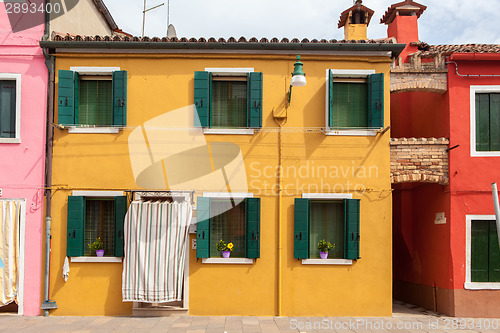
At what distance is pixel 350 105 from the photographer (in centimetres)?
1000

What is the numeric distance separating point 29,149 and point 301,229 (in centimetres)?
616

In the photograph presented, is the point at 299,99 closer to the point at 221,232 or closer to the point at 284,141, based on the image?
the point at 284,141

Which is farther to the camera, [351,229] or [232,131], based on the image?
[232,131]

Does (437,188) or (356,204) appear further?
(437,188)

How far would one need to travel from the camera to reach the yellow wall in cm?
948

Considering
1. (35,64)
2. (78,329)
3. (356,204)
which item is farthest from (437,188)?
(35,64)

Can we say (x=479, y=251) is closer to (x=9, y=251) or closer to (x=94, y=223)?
(x=94, y=223)

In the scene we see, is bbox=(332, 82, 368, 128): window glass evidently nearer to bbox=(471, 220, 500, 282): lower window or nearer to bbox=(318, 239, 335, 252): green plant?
bbox=(318, 239, 335, 252): green plant

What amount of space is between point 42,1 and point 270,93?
547 cm

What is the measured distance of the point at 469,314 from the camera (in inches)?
377

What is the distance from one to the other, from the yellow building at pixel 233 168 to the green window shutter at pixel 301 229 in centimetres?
3

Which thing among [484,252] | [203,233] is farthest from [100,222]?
[484,252]

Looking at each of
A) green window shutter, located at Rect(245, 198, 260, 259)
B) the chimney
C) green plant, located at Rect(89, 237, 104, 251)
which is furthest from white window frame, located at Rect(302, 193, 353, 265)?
the chimney

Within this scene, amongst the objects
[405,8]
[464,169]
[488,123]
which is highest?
[405,8]
